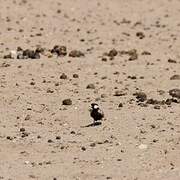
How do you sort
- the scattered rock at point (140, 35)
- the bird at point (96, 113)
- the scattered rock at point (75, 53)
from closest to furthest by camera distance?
1. the bird at point (96, 113)
2. the scattered rock at point (75, 53)
3. the scattered rock at point (140, 35)

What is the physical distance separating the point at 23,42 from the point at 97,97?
538 cm

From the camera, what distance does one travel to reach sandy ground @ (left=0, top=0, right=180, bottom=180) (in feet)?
28.6

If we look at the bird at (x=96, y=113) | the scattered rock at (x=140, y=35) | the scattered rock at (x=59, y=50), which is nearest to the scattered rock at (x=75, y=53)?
the scattered rock at (x=59, y=50)

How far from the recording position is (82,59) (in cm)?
1541

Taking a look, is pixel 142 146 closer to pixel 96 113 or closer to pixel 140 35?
pixel 96 113

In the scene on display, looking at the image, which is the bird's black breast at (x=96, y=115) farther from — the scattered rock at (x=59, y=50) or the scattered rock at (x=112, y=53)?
the scattered rock at (x=112, y=53)

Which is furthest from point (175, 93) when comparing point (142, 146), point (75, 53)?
point (75, 53)

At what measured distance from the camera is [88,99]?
38.9 feet

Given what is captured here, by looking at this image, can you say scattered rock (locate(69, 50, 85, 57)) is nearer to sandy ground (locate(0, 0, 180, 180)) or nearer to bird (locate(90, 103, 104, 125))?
sandy ground (locate(0, 0, 180, 180))

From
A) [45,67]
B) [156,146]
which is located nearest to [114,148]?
[156,146]

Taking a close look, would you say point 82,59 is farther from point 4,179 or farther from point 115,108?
point 4,179

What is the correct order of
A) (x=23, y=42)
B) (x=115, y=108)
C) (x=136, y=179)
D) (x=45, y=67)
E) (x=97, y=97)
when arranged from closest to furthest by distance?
(x=136, y=179), (x=115, y=108), (x=97, y=97), (x=45, y=67), (x=23, y=42)

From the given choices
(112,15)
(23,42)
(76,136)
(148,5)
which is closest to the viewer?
(76,136)

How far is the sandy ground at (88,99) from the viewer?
28.6 feet
